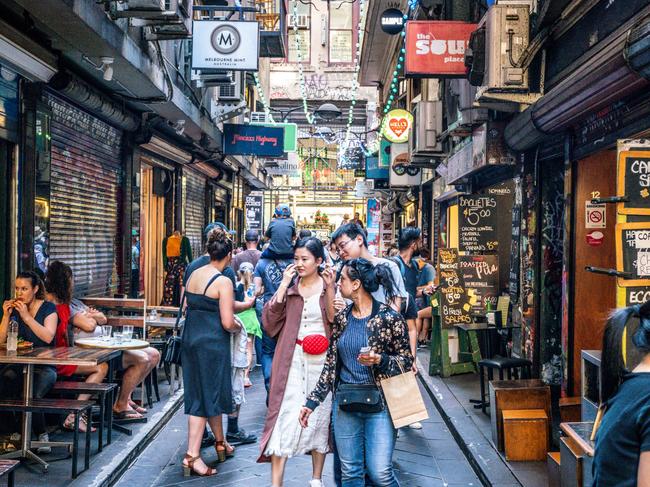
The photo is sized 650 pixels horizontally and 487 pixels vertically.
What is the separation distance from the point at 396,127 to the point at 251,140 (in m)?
4.15

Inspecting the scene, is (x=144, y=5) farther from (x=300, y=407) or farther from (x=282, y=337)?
(x=300, y=407)

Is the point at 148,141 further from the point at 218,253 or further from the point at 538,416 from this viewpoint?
the point at 538,416

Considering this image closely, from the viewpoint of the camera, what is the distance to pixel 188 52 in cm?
1586

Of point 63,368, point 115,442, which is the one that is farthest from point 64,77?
point 115,442

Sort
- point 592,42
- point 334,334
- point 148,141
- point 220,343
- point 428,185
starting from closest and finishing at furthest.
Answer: point 334,334
point 220,343
point 592,42
point 148,141
point 428,185

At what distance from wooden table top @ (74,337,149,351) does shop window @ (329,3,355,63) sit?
112 ft

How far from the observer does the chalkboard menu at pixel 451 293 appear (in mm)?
11336

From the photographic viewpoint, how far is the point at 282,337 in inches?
233

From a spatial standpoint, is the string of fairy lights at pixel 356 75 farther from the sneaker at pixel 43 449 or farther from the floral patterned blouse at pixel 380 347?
the floral patterned blouse at pixel 380 347

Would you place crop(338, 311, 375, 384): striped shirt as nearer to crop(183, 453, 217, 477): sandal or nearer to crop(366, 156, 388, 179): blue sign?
crop(183, 453, 217, 477): sandal

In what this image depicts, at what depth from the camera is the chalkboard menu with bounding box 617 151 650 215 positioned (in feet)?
16.3

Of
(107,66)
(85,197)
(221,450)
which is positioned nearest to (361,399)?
(221,450)

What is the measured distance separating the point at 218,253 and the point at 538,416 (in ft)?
10.9

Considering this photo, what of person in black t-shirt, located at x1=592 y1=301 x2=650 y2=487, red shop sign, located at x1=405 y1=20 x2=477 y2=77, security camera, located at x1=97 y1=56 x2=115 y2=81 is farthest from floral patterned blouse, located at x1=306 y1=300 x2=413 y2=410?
red shop sign, located at x1=405 y1=20 x2=477 y2=77
